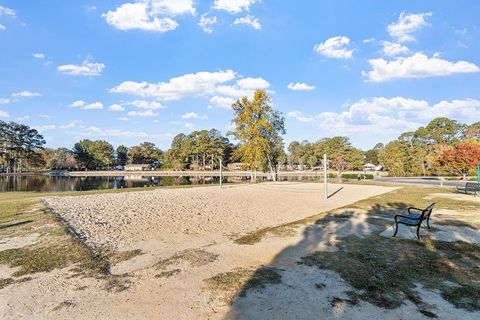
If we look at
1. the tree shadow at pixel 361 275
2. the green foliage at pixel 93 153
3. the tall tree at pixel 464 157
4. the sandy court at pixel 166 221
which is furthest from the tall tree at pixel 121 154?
the tree shadow at pixel 361 275

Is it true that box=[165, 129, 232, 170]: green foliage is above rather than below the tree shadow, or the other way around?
above

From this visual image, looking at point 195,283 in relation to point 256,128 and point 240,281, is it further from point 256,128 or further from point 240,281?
point 256,128

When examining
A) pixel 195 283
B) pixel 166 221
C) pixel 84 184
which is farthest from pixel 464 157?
pixel 84 184

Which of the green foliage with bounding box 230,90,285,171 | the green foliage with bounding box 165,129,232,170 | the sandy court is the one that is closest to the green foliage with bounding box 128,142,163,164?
the green foliage with bounding box 165,129,232,170

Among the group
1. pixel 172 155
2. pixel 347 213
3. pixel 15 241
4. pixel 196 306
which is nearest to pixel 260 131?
pixel 347 213

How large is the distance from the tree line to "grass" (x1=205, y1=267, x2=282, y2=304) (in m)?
19.5

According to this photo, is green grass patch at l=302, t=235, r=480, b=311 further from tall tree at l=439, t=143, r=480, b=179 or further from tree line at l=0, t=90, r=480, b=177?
tall tree at l=439, t=143, r=480, b=179

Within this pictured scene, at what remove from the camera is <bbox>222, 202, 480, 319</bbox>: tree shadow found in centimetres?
332

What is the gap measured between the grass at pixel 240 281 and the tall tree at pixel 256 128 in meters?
24.0

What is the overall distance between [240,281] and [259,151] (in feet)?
79.9

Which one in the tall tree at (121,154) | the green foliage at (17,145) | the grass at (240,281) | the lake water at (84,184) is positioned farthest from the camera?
the tall tree at (121,154)

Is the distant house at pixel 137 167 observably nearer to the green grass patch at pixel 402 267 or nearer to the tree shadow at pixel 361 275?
the tree shadow at pixel 361 275

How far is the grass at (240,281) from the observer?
3.66 m

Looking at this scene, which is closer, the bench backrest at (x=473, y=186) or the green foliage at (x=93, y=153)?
the bench backrest at (x=473, y=186)
